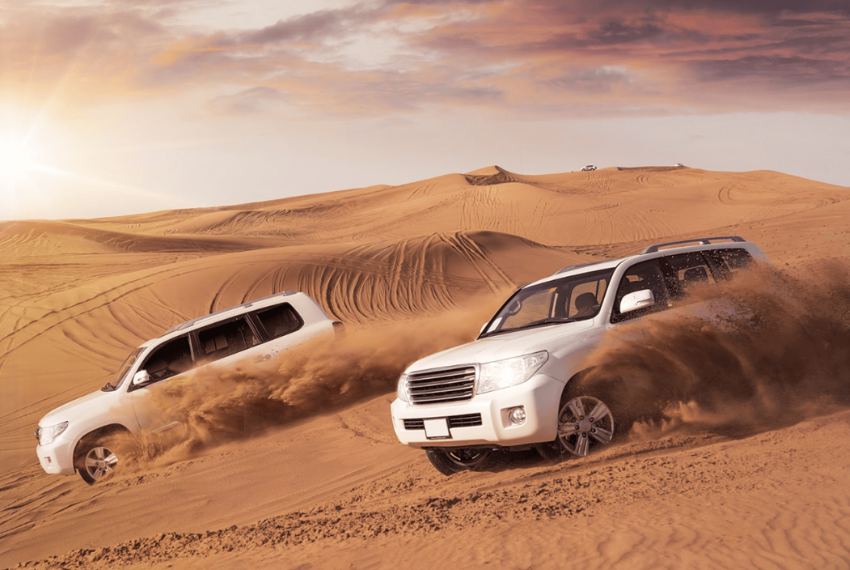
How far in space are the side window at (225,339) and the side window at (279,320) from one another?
8.9 inches

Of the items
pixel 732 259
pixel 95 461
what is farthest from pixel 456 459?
pixel 95 461

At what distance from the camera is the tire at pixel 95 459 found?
30.4ft

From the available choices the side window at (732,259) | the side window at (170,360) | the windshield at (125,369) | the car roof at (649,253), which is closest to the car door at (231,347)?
the side window at (170,360)

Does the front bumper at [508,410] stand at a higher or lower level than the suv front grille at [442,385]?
lower

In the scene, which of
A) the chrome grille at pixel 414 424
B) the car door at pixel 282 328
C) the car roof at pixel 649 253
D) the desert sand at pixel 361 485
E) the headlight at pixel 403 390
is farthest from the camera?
the car door at pixel 282 328

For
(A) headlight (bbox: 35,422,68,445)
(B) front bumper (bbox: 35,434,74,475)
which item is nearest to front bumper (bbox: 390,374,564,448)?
(B) front bumper (bbox: 35,434,74,475)

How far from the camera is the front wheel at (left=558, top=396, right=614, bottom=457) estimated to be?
Answer: 20.6 feet

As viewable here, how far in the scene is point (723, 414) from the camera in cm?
731

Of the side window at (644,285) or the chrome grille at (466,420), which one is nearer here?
the chrome grille at (466,420)

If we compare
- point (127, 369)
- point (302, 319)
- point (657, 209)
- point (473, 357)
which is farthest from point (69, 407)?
point (657, 209)

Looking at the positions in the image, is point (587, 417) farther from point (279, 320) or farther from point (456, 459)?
point (279, 320)

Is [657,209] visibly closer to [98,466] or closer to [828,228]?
[828,228]

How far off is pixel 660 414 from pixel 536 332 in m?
1.41

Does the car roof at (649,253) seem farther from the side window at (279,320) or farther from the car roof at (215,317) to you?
the car roof at (215,317)
